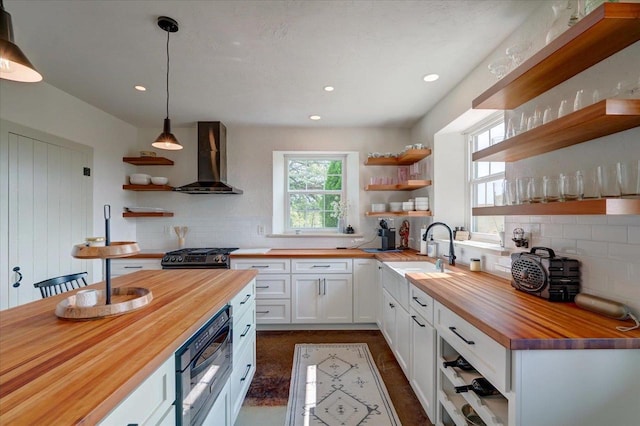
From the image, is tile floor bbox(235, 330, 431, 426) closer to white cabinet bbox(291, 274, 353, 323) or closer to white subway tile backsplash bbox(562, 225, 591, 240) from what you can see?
white cabinet bbox(291, 274, 353, 323)

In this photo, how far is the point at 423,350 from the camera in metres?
1.85

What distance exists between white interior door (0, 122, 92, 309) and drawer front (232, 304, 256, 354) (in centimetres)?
197

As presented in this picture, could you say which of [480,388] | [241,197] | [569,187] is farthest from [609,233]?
[241,197]

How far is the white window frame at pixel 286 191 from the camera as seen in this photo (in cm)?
390

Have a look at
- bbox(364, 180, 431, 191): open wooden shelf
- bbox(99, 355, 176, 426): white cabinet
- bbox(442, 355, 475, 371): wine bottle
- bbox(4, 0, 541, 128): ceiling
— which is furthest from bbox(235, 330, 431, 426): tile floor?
bbox(4, 0, 541, 128): ceiling

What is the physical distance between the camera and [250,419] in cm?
189

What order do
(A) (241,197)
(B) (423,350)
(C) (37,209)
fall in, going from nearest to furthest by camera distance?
(B) (423,350) → (C) (37,209) → (A) (241,197)

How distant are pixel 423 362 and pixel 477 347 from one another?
723 millimetres

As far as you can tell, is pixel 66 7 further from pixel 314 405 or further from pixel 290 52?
pixel 314 405

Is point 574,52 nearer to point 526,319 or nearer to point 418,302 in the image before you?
point 526,319

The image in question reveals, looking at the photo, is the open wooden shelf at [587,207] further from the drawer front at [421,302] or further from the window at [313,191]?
the window at [313,191]

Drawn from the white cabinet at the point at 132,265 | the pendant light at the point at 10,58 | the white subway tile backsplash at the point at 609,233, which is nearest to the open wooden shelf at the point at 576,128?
the white subway tile backsplash at the point at 609,233

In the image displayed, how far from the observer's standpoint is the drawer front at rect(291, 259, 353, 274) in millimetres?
3273

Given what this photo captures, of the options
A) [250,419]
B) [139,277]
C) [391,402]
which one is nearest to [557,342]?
[391,402]
